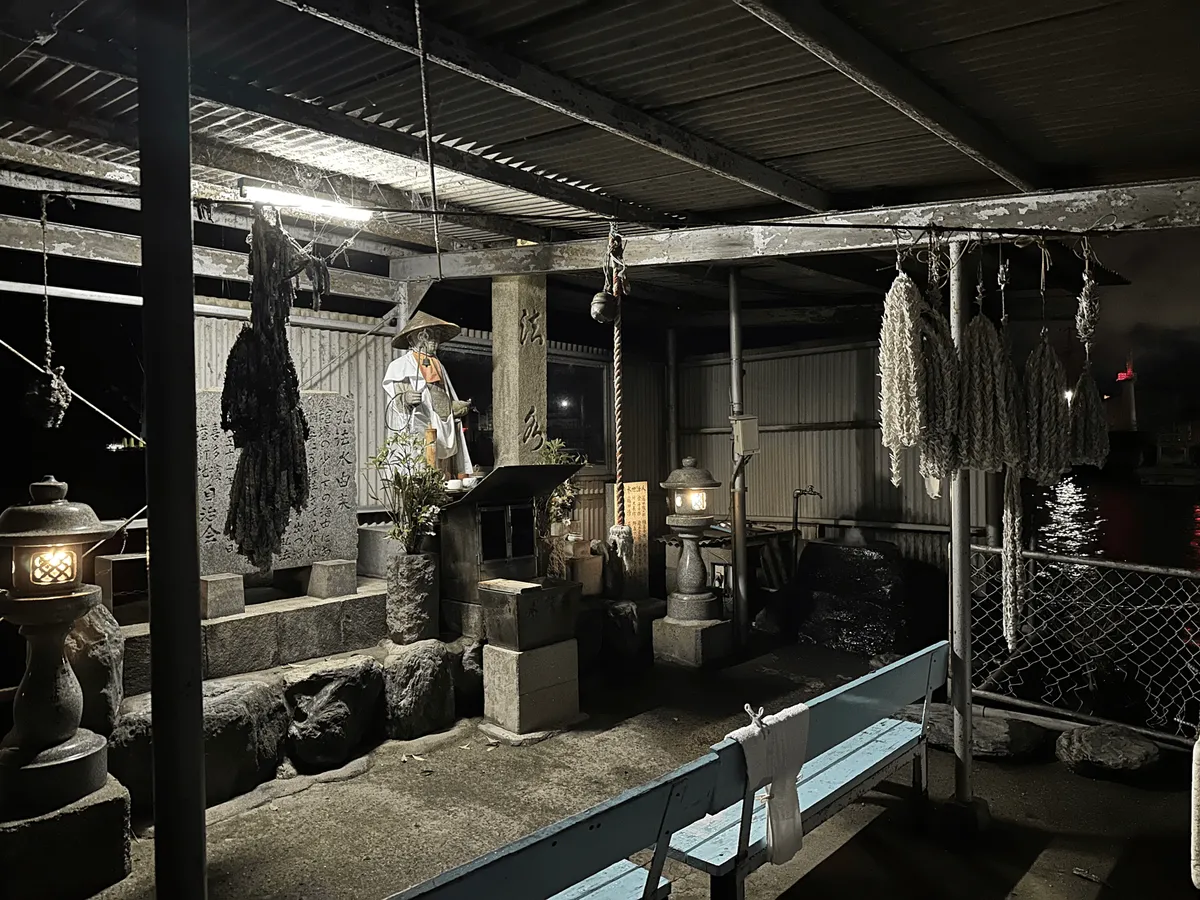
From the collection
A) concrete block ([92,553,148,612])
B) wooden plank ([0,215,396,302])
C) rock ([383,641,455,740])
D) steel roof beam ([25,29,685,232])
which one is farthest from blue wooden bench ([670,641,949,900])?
wooden plank ([0,215,396,302])

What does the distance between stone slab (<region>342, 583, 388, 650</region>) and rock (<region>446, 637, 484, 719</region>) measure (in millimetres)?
762

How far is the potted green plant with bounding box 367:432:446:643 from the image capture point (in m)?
8.04

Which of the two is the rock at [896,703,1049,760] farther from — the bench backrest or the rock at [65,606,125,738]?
the rock at [65,606,125,738]

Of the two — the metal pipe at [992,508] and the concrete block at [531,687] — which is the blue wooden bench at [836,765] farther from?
the metal pipe at [992,508]

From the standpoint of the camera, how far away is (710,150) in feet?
17.5

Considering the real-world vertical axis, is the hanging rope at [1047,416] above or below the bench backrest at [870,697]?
above

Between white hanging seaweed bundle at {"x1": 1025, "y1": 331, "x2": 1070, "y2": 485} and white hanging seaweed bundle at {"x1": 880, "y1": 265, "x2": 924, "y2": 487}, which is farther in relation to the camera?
white hanging seaweed bundle at {"x1": 1025, "y1": 331, "x2": 1070, "y2": 485}

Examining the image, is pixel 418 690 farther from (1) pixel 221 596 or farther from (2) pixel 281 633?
(1) pixel 221 596

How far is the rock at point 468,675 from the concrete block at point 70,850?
132 inches

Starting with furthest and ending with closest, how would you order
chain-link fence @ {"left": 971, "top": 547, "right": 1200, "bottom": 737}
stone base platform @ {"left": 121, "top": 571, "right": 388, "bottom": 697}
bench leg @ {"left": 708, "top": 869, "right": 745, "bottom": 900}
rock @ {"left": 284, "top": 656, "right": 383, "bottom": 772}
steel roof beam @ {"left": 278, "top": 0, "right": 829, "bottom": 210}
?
chain-link fence @ {"left": 971, "top": 547, "right": 1200, "bottom": 737}, rock @ {"left": 284, "top": 656, "right": 383, "bottom": 772}, stone base platform @ {"left": 121, "top": 571, "right": 388, "bottom": 697}, bench leg @ {"left": 708, "top": 869, "right": 745, "bottom": 900}, steel roof beam @ {"left": 278, "top": 0, "right": 829, "bottom": 210}

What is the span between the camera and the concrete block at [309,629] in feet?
24.0

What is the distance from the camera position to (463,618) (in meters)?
8.37

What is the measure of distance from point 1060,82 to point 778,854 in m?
4.58

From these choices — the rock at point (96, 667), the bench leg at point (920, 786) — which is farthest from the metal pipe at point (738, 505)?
the rock at point (96, 667)
